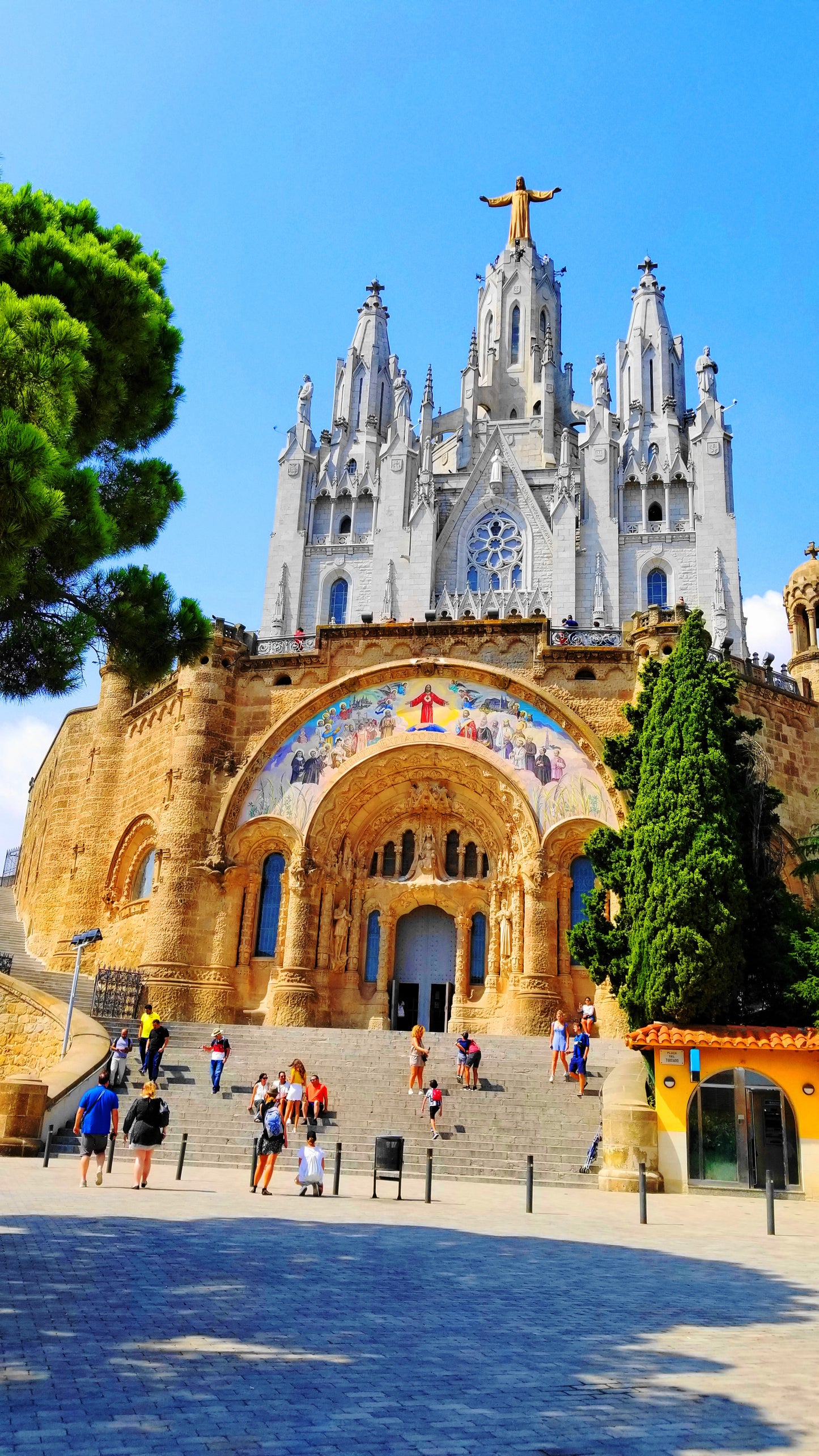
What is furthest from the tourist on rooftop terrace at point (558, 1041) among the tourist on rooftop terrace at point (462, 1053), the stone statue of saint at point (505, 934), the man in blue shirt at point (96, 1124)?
the man in blue shirt at point (96, 1124)

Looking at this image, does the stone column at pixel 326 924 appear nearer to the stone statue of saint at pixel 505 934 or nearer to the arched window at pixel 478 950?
the arched window at pixel 478 950

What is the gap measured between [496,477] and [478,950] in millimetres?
28549

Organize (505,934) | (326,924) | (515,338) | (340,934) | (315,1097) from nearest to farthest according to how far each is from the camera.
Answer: (315,1097), (505,934), (326,924), (340,934), (515,338)

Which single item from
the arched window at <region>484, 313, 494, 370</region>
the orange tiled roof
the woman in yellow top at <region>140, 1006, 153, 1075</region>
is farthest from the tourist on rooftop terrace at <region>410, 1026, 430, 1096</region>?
the arched window at <region>484, 313, 494, 370</region>

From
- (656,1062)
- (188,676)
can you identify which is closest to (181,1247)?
(656,1062)

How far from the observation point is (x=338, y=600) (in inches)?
1907

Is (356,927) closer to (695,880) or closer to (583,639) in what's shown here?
(583,639)

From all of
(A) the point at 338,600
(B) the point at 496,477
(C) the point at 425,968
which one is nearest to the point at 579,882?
(C) the point at 425,968

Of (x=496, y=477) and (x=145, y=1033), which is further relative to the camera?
(x=496, y=477)

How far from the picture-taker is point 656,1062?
15477mm

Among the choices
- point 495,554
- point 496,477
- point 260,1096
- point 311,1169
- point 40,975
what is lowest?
point 311,1169

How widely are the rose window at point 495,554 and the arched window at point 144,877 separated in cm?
2311

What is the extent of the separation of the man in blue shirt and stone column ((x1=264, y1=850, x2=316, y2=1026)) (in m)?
10.9

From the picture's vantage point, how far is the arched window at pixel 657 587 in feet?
147
